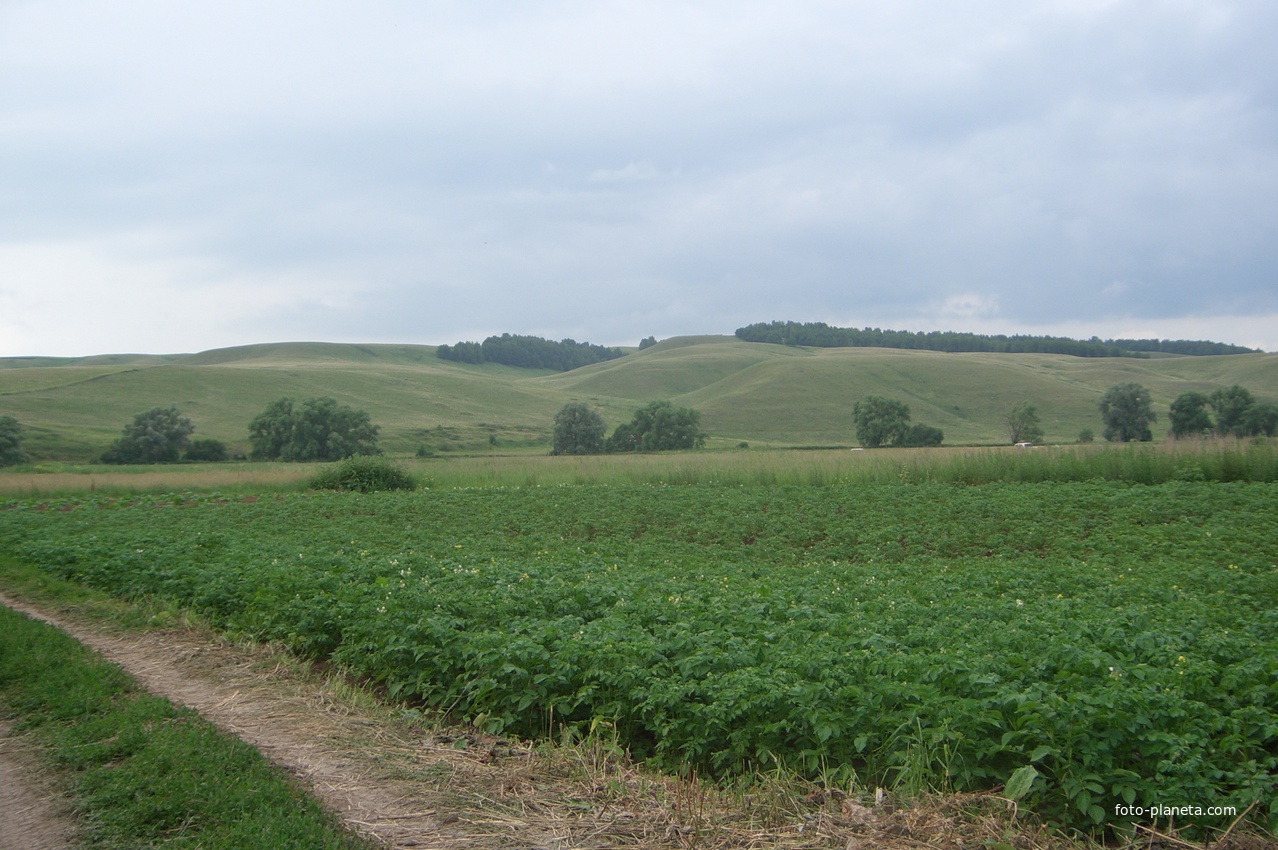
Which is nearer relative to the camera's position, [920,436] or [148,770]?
[148,770]

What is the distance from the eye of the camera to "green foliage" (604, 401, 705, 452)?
74.4 meters

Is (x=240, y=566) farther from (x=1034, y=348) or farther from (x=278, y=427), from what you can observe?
(x=1034, y=348)

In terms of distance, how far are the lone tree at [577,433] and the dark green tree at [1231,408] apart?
4843 centimetres

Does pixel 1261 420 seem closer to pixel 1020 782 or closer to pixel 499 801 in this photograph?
pixel 1020 782

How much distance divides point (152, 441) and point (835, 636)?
67.8 m

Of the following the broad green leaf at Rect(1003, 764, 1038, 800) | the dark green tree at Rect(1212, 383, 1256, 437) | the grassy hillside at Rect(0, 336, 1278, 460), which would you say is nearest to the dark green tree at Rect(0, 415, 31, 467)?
the grassy hillside at Rect(0, 336, 1278, 460)

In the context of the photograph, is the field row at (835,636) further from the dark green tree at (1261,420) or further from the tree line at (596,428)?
the tree line at (596,428)

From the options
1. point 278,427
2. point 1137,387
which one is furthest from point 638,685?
point 1137,387

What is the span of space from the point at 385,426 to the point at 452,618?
3057 inches

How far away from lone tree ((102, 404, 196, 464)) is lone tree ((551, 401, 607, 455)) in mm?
30513

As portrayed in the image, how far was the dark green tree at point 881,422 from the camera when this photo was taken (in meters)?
71.6

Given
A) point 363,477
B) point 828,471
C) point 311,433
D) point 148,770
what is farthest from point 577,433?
point 148,770

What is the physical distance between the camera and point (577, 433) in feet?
240

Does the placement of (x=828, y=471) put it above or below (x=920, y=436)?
above
